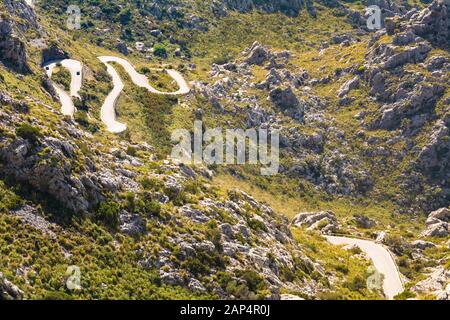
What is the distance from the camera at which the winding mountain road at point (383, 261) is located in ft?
288

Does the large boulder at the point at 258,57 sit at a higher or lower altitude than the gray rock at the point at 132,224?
higher

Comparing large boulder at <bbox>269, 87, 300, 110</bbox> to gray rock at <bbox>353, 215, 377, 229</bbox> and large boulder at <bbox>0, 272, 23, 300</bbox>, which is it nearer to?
gray rock at <bbox>353, 215, 377, 229</bbox>

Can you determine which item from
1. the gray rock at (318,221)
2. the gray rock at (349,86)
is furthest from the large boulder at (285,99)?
the gray rock at (318,221)

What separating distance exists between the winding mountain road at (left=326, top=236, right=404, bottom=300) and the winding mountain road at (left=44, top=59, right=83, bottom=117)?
6384cm

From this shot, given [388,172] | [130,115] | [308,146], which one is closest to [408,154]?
[388,172]

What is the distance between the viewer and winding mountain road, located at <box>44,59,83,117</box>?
125m

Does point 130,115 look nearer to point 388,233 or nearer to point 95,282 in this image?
point 388,233

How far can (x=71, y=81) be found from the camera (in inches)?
5507

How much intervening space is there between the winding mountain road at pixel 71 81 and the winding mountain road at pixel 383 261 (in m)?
63.8

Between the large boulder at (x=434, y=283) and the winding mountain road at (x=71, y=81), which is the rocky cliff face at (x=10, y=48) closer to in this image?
the winding mountain road at (x=71, y=81)

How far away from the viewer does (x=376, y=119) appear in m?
162

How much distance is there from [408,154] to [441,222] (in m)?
34.9

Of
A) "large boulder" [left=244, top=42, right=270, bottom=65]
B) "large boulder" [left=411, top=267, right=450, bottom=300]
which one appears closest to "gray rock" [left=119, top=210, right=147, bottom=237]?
"large boulder" [left=411, top=267, right=450, bottom=300]

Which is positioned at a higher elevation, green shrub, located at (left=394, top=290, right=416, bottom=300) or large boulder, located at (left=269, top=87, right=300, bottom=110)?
large boulder, located at (left=269, top=87, right=300, bottom=110)
